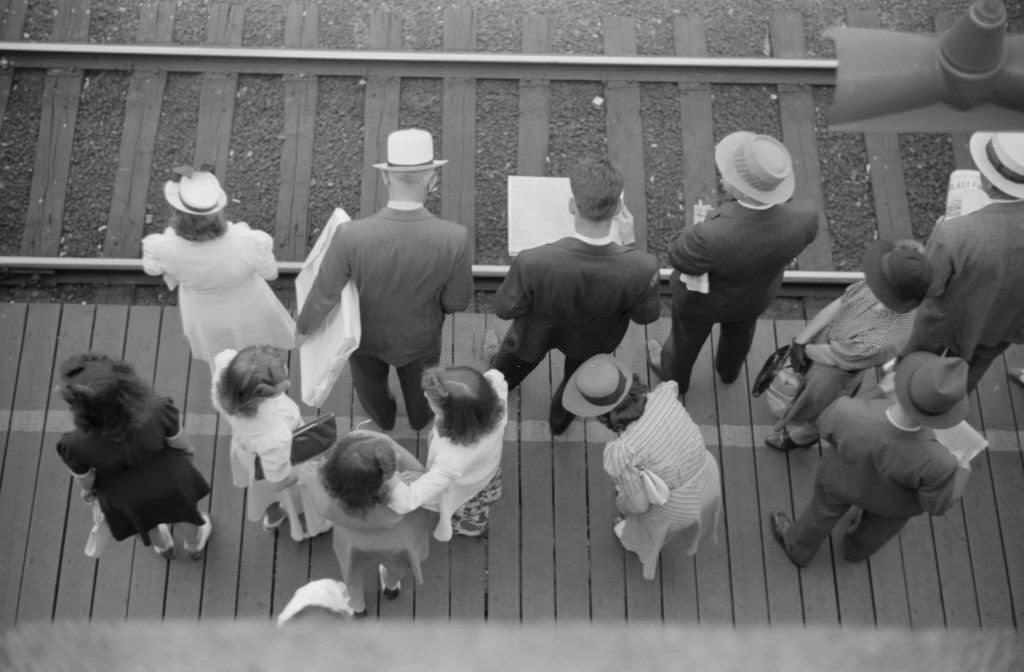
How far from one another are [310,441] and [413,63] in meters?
2.97

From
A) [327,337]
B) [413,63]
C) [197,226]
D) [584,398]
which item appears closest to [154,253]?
[197,226]

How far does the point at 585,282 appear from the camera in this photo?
3.63 meters

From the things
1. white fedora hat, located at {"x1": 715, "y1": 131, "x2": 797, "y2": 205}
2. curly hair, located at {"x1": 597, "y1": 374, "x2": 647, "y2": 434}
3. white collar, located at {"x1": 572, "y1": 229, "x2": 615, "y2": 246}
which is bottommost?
curly hair, located at {"x1": 597, "y1": 374, "x2": 647, "y2": 434}

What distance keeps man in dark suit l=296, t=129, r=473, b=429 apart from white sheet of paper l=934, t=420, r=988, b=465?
206 cm

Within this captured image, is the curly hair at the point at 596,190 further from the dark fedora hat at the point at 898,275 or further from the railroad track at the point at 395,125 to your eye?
the railroad track at the point at 395,125

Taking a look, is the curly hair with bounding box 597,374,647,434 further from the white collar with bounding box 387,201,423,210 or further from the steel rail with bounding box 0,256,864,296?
the steel rail with bounding box 0,256,864,296

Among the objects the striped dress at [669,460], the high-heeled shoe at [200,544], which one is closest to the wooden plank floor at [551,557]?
the high-heeled shoe at [200,544]

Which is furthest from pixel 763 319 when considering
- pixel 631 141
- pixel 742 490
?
pixel 631 141

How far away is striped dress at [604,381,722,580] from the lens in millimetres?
3404

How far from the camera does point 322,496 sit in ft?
11.1

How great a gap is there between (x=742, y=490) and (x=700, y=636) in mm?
3931

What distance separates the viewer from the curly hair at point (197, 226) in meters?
3.63

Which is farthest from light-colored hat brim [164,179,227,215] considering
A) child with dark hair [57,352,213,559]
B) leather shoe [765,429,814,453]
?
leather shoe [765,429,814,453]

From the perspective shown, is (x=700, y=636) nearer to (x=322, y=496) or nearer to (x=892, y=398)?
(x=322, y=496)
